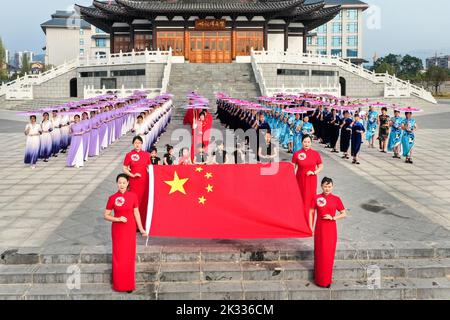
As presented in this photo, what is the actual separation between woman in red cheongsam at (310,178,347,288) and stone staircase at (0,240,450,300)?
43 cm

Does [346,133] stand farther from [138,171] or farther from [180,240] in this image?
[138,171]

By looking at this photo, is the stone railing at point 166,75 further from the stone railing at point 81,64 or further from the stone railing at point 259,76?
the stone railing at point 259,76

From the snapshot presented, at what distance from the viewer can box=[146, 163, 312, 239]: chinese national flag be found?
6.58 meters

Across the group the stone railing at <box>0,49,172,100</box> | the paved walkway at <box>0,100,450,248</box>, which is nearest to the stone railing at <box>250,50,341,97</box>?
the stone railing at <box>0,49,172,100</box>

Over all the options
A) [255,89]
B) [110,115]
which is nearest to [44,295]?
[110,115]

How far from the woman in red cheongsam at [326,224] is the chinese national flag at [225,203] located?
62 cm

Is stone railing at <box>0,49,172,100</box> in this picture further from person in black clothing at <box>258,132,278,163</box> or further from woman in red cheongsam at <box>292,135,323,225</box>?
woman in red cheongsam at <box>292,135,323,225</box>

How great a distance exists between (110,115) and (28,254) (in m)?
12.1

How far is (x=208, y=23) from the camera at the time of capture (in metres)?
41.8

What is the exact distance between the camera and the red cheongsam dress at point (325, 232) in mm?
5805

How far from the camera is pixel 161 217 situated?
6.58 m

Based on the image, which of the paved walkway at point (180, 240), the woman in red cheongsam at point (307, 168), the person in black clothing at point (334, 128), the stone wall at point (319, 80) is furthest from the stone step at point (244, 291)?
Result: the stone wall at point (319, 80)

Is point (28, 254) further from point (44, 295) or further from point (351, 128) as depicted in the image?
point (351, 128)

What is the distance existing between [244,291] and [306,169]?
228cm
